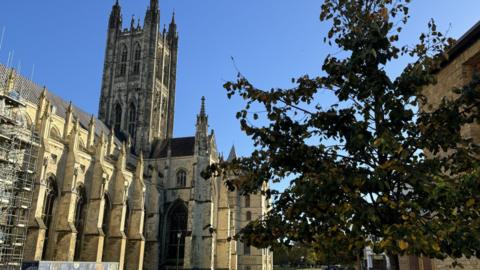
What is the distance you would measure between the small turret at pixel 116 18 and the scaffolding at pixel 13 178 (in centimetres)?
3078

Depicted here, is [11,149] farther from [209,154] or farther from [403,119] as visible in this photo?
[403,119]

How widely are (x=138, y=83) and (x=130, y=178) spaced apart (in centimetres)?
1721

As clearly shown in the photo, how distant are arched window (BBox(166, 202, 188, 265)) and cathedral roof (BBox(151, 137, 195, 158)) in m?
6.69

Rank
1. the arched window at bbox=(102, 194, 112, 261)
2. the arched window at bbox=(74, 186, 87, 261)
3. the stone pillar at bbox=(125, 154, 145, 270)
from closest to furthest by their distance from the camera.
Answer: the arched window at bbox=(74, 186, 87, 261)
the arched window at bbox=(102, 194, 112, 261)
the stone pillar at bbox=(125, 154, 145, 270)

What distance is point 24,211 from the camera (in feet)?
82.5

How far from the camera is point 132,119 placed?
50156 mm

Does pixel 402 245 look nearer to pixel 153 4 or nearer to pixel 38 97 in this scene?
pixel 38 97

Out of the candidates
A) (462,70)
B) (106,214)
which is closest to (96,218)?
(106,214)

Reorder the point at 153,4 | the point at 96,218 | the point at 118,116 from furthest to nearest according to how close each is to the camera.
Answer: the point at 153,4 → the point at 118,116 → the point at 96,218

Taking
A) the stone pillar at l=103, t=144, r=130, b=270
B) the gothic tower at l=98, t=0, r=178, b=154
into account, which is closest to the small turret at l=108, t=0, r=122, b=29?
the gothic tower at l=98, t=0, r=178, b=154

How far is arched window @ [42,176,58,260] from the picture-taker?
2775 centimetres

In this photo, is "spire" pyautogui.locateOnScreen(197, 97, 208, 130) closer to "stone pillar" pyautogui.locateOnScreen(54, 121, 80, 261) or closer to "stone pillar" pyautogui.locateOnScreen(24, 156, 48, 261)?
"stone pillar" pyautogui.locateOnScreen(54, 121, 80, 261)

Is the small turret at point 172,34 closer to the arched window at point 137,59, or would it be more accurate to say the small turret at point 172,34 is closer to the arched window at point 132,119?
the arched window at point 137,59

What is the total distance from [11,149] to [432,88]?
74.2 ft
